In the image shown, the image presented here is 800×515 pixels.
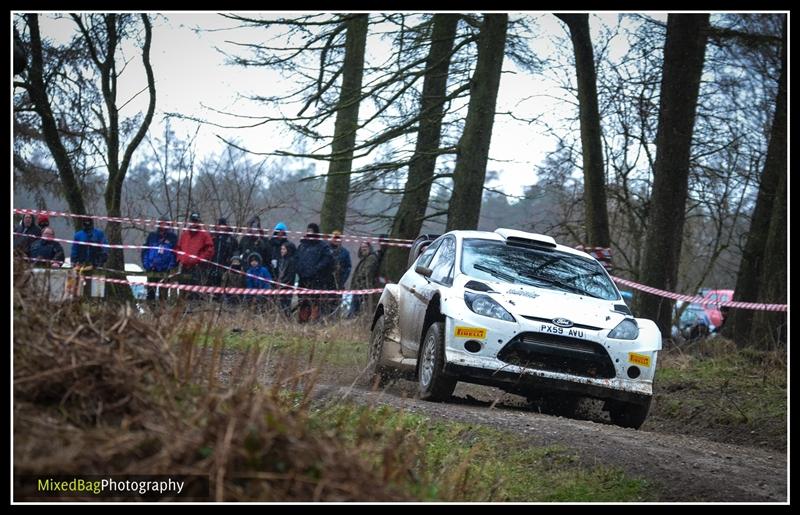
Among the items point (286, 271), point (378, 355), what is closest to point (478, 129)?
point (286, 271)

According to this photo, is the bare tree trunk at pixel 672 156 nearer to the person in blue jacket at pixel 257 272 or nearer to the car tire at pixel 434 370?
the person in blue jacket at pixel 257 272

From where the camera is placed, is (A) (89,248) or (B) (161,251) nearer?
(A) (89,248)

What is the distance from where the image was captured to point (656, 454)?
8.12 meters

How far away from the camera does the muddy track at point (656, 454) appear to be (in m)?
6.96

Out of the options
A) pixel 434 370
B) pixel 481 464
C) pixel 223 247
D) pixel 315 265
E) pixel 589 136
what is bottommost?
pixel 481 464

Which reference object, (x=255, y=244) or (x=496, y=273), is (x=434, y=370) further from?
(x=255, y=244)

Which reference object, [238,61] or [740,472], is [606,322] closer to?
[740,472]

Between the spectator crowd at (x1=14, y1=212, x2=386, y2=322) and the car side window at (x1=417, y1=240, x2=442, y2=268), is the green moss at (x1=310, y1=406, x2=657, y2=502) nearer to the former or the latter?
the car side window at (x1=417, y1=240, x2=442, y2=268)

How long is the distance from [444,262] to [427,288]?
0.48 m

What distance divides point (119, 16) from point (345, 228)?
8046 mm

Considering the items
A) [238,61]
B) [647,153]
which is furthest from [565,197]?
[238,61]

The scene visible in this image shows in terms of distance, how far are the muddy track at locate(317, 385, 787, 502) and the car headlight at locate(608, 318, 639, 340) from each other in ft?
3.15

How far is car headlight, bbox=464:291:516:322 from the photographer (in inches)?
401

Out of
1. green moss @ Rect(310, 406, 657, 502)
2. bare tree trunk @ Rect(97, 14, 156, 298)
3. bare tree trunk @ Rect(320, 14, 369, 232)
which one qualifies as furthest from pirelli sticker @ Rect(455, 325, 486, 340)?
bare tree trunk @ Rect(320, 14, 369, 232)
